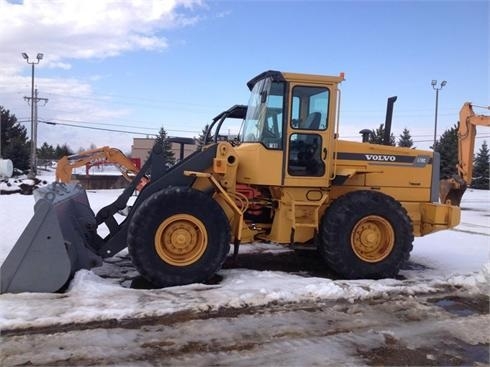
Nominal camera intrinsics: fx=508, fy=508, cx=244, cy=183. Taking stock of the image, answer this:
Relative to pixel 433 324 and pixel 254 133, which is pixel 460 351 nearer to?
pixel 433 324

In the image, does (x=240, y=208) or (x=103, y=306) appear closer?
(x=103, y=306)

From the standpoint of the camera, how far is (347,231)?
6879 mm

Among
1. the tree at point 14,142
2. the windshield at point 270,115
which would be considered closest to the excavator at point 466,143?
the windshield at point 270,115

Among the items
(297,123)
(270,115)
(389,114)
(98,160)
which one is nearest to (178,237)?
(270,115)

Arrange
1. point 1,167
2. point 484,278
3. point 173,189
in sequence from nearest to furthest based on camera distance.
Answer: point 173,189 → point 484,278 → point 1,167

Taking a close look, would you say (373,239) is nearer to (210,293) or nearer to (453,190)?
(210,293)

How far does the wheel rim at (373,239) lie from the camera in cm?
701

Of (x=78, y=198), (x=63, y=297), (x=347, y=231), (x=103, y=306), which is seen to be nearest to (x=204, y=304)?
(x=103, y=306)

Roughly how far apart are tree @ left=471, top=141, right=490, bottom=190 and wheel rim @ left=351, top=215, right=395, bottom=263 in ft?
126

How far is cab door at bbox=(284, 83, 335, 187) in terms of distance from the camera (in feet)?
22.8

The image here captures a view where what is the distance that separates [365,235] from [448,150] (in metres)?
36.3

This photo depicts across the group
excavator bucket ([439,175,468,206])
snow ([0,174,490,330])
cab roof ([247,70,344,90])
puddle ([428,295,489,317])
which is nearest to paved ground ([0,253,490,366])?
puddle ([428,295,489,317])

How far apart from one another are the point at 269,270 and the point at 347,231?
1.31 metres

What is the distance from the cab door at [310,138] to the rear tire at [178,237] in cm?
128
